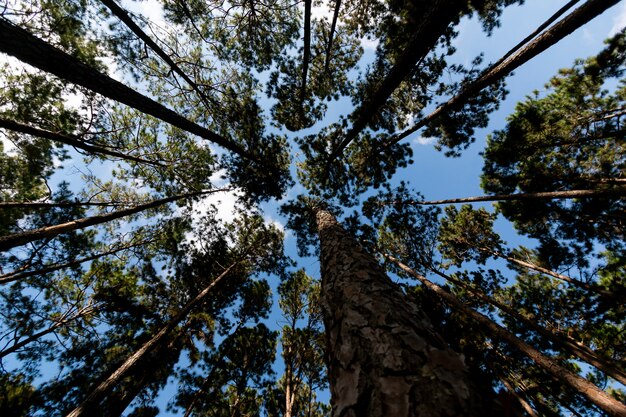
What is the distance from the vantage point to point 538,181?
922 cm

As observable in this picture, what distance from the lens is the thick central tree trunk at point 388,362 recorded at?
979mm

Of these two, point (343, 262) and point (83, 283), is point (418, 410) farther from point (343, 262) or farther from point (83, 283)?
point (83, 283)

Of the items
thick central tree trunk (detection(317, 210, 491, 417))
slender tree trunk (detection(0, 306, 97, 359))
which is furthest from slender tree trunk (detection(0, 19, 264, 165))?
slender tree trunk (detection(0, 306, 97, 359))

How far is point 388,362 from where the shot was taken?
1.23 metres

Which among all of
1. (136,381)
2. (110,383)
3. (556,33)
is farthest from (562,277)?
(136,381)

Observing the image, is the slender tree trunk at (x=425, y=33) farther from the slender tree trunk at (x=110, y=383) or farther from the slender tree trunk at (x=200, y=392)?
the slender tree trunk at (x=200, y=392)

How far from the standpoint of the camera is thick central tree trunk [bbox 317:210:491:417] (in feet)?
3.21

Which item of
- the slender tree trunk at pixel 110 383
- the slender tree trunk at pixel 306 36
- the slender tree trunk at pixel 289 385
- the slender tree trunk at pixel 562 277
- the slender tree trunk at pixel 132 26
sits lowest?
the slender tree trunk at pixel 289 385

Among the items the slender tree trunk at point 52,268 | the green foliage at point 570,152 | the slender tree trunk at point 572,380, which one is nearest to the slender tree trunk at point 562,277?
the green foliage at point 570,152

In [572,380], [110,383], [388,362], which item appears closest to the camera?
[388,362]

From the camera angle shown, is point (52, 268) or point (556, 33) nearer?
point (556, 33)

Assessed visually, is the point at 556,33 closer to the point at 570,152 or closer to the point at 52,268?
the point at 570,152

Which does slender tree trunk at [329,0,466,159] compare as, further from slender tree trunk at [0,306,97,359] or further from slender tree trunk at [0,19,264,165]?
slender tree trunk at [0,306,97,359]

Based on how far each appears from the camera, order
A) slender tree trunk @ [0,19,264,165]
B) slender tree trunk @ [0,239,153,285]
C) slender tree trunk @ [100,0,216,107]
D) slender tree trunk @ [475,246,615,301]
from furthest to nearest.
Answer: slender tree trunk @ [475,246,615,301], slender tree trunk @ [0,239,153,285], slender tree trunk @ [100,0,216,107], slender tree trunk @ [0,19,264,165]
